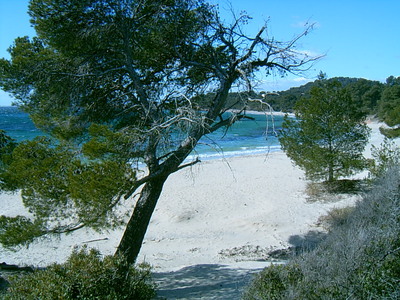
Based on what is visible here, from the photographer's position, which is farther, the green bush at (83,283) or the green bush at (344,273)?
the green bush at (344,273)

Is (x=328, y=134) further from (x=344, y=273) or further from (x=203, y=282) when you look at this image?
(x=344, y=273)

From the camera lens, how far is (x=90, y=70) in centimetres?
680

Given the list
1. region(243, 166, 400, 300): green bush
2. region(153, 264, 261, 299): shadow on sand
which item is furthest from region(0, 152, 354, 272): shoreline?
region(243, 166, 400, 300): green bush

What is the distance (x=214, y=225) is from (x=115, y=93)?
22.5 feet

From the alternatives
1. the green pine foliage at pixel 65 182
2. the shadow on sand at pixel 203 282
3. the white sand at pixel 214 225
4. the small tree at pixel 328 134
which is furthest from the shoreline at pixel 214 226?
the green pine foliage at pixel 65 182

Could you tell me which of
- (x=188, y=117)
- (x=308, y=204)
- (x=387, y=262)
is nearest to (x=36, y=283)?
(x=188, y=117)

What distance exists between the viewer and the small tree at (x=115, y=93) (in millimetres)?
5441

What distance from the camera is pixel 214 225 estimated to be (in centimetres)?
1270

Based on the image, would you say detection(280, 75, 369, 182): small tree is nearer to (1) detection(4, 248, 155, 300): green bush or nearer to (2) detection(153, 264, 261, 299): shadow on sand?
(2) detection(153, 264, 261, 299): shadow on sand

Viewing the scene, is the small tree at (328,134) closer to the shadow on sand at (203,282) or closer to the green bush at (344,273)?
the shadow on sand at (203,282)

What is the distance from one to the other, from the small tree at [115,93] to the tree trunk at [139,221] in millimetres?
18

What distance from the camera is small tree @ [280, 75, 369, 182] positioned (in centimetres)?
1368

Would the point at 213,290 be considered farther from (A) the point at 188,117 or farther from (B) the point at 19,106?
(B) the point at 19,106

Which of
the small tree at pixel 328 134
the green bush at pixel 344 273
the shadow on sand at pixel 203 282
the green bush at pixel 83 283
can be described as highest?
the small tree at pixel 328 134
